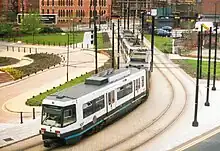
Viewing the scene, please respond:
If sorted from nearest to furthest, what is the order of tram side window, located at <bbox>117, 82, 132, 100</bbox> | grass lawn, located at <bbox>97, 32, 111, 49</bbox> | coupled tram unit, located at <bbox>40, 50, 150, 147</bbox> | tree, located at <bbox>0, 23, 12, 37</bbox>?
coupled tram unit, located at <bbox>40, 50, 150, 147</bbox>
tram side window, located at <bbox>117, 82, 132, 100</bbox>
grass lawn, located at <bbox>97, 32, 111, 49</bbox>
tree, located at <bbox>0, 23, 12, 37</bbox>

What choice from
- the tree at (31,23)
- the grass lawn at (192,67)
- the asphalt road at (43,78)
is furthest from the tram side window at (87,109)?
the tree at (31,23)

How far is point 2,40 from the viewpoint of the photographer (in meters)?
86.4

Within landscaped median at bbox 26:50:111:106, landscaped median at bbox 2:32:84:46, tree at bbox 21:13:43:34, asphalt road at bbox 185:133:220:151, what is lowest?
asphalt road at bbox 185:133:220:151

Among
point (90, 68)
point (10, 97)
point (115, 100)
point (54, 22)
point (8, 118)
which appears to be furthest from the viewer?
point (54, 22)

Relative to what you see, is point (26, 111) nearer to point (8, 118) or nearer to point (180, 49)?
point (8, 118)

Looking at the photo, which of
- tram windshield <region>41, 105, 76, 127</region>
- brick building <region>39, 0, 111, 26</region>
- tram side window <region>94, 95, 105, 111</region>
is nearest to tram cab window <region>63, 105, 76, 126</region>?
tram windshield <region>41, 105, 76, 127</region>

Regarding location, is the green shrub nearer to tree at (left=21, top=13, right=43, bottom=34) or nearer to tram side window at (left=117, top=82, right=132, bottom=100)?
tram side window at (left=117, top=82, right=132, bottom=100)

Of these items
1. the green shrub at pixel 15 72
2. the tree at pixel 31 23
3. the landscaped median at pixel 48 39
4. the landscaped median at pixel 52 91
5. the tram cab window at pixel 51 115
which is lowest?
the landscaped median at pixel 52 91

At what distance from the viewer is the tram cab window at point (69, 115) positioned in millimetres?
23500

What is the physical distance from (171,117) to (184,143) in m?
5.59

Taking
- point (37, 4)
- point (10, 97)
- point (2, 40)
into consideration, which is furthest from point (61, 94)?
point (37, 4)

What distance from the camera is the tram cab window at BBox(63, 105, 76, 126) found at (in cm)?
2350

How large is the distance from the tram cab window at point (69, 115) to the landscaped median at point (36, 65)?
2270cm

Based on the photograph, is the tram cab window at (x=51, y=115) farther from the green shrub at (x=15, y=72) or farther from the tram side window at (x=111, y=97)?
the green shrub at (x=15, y=72)
